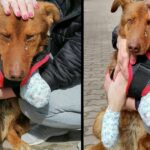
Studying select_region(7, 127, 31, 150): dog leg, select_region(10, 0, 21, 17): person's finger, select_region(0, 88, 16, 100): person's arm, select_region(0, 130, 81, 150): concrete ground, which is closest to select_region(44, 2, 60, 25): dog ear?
select_region(10, 0, 21, 17): person's finger

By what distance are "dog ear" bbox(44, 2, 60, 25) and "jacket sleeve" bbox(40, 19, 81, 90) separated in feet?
0.47

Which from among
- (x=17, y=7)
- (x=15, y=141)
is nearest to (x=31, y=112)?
(x=15, y=141)

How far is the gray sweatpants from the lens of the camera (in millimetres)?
2062

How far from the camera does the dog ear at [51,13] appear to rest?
5.90ft

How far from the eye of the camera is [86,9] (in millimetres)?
2045

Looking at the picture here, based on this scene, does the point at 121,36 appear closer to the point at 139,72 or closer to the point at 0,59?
the point at 139,72

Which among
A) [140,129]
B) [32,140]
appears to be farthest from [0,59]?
[140,129]

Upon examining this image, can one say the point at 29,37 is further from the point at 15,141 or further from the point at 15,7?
the point at 15,141

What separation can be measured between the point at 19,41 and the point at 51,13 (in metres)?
0.18

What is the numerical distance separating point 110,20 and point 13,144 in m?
0.65

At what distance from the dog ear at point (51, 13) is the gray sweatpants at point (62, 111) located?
369 millimetres

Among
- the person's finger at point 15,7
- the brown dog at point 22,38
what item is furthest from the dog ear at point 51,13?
the person's finger at point 15,7

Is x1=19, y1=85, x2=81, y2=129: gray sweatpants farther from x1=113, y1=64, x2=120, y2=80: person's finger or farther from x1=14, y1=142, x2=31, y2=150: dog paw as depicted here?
x1=113, y1=64, x2=120, y2=80: person's finger

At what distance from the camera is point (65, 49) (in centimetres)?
198
